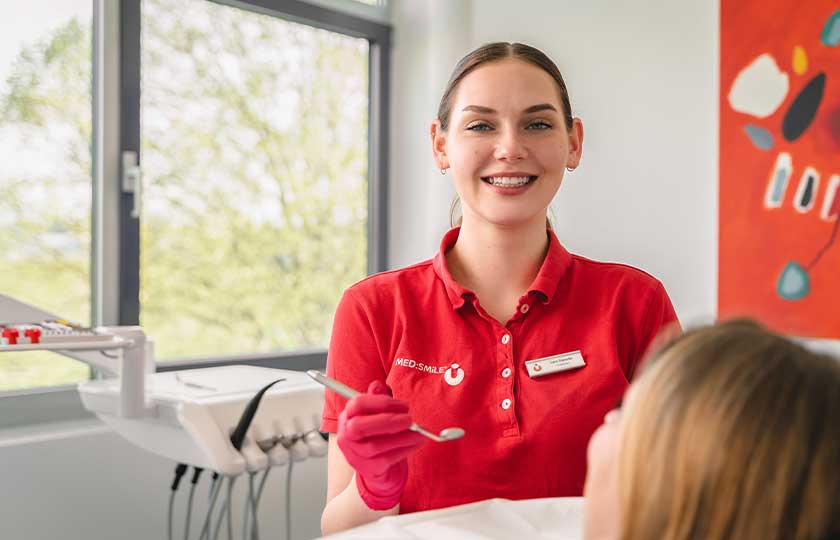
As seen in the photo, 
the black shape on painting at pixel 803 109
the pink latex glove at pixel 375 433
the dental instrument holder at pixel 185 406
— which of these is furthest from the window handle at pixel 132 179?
the black shape on painting at pixel 803 109

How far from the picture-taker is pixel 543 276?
50.4 inches

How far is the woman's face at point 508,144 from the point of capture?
129cm

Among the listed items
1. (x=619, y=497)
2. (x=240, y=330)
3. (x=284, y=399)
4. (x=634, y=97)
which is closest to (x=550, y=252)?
(x=284, y=399)

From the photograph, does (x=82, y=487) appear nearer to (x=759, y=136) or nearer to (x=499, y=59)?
(x=499, y=59)

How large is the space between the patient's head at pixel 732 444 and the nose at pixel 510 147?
27.6 inches

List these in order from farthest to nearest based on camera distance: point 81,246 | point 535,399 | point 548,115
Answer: point 81,246 < point 548,115 < point 535,399

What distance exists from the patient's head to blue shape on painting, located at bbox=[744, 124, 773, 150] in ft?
5.51

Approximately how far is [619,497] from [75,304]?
1895mm

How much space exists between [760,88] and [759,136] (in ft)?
0.42

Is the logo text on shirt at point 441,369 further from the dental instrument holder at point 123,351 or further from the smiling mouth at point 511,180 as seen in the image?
the dental instrument holder at point 123,351

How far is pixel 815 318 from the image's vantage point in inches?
80.1

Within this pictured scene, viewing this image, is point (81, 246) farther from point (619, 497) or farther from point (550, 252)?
point (619, 497)

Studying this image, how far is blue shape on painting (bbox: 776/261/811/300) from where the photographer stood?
2.05 m

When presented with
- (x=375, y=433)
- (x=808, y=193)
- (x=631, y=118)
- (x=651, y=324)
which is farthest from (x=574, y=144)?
(x=631, y=118)
